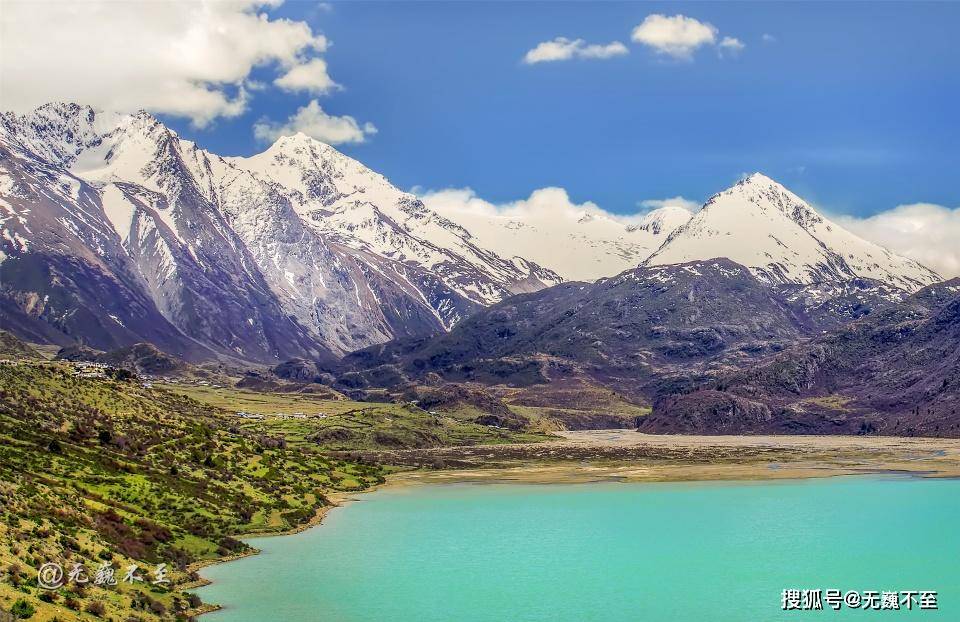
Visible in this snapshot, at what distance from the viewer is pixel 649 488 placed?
194125mm

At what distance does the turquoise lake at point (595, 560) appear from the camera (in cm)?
8550

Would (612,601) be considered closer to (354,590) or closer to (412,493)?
(354,590)

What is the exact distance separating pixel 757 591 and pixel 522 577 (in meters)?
21.6

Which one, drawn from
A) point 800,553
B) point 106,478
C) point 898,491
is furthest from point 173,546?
point 898,491
